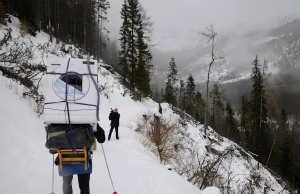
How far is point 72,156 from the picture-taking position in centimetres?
402

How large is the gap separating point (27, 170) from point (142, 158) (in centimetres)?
430

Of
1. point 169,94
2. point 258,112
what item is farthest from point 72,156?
point 169,94

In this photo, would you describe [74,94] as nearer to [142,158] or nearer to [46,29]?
[142,158]

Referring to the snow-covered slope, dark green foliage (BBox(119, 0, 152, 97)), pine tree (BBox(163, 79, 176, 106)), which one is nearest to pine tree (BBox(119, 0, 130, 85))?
dark green foliage (BBox(119, 0, 152, 97))

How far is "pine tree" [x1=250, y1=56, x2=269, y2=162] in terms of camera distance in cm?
4197

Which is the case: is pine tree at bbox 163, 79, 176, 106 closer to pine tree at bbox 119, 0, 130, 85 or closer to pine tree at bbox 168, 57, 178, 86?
pine tree at bbox 168, 57, 178, 86

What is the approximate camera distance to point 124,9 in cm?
3725

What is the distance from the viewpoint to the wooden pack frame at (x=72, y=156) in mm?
3963

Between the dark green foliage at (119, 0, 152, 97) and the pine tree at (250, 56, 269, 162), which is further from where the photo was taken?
the pine tree at (250, 56, 269, 162)

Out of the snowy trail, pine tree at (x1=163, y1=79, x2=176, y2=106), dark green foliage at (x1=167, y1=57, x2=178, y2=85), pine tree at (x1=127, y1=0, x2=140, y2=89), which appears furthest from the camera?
dark green foliage at (x1=167, y1=57, x2=178, y2=85)

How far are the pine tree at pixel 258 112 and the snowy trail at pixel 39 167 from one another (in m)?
35.6

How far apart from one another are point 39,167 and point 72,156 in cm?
298

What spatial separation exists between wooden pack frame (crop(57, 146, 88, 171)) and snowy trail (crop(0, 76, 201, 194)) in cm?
151

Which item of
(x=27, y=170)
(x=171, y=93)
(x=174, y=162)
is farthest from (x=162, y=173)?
(x=171, y=93)
